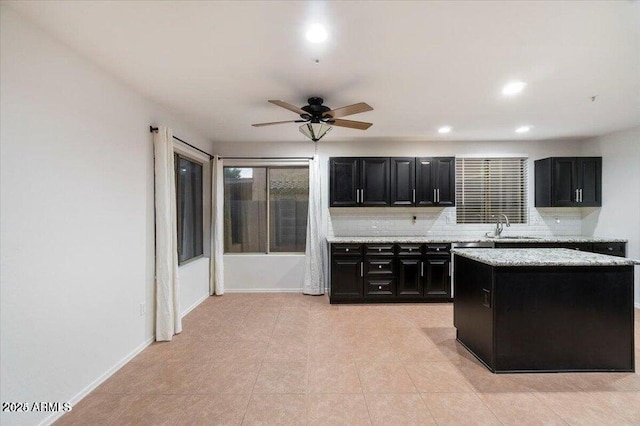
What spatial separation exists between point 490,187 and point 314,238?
10.3ft

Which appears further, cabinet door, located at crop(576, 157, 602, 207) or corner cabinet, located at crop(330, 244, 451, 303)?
cabinet door, located at crop(576, 157, 602, 207)

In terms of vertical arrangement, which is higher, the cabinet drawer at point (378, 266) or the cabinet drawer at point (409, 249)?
the cabinet drawer at point (409, 249)

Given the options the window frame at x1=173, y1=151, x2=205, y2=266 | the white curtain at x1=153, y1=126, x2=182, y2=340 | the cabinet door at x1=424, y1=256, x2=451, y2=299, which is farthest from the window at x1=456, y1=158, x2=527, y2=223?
the white curtain at x1=153, y1=126, x2=182, y2=340

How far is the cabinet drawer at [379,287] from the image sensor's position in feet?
15.0

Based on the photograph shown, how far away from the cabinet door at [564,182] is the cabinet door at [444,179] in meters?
1.53

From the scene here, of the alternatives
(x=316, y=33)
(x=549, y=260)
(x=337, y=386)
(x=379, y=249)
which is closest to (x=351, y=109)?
(x=316, y=33)

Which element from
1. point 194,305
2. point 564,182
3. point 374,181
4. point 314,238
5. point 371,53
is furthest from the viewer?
point 314,238

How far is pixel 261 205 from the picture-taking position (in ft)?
17.4

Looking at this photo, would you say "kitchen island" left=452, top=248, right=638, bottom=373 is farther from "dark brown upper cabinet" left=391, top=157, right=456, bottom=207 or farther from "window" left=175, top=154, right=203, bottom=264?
"window" left=175, top=154, right=203, bottom=264

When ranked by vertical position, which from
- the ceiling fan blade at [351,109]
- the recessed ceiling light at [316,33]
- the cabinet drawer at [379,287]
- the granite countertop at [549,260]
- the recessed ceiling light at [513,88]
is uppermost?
the recessed ceiling light at [316,33]

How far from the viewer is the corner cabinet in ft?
15.0

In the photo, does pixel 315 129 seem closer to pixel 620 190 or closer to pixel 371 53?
pixel 371 53

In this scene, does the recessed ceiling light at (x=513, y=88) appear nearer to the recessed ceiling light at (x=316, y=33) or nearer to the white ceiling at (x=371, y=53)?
the white ceiling at (x=371, y=53)

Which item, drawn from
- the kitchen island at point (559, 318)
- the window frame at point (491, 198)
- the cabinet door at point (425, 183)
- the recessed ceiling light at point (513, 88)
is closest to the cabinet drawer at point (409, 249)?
the cabinet door at point (425, 183)
